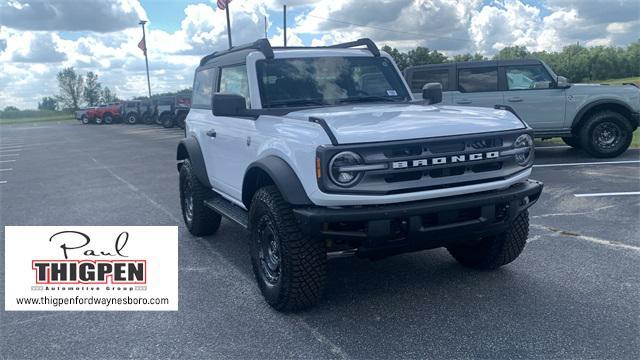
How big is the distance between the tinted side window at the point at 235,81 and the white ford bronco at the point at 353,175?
0.11ft

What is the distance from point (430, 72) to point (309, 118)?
880 centimetres

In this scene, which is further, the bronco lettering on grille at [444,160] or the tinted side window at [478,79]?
the tinted side window at [478,79]

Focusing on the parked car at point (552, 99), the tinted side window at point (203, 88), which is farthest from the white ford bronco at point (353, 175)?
the parked car at point (552, 99)

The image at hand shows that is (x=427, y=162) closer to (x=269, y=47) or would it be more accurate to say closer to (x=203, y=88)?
(x=269, y=47)

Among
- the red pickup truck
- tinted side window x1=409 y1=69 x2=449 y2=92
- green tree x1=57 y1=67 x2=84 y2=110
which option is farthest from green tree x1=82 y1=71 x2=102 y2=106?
tinted side window x1=409 y1=69 x2=449 y2=92

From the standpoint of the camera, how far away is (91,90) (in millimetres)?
107625

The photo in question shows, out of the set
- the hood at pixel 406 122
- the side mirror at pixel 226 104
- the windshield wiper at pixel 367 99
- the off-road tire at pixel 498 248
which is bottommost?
the off-road tire at pixel 498 248

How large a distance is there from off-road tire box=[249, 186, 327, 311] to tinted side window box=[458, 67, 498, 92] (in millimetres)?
8559

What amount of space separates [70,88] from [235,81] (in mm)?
110016

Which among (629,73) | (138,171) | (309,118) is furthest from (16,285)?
(629,73)

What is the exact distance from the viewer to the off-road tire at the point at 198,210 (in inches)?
242

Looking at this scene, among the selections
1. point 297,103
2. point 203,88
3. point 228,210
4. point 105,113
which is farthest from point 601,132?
point 105,113

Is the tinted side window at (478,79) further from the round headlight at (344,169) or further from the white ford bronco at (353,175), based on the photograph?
the round headlight at (344,169)

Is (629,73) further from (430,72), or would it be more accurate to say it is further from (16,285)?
(16,285)
